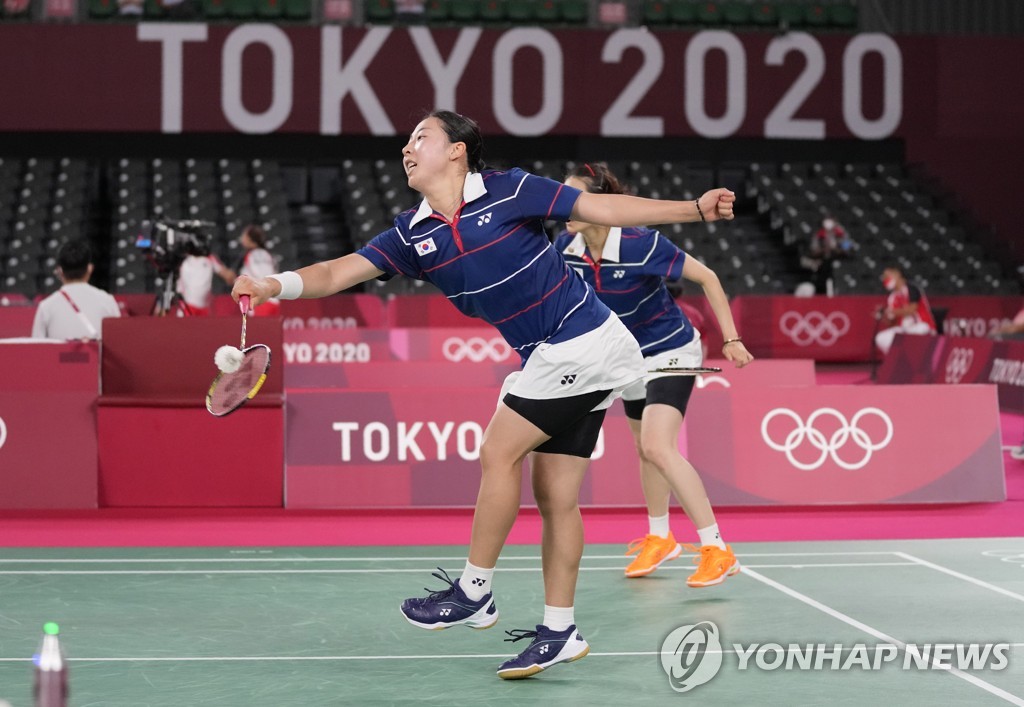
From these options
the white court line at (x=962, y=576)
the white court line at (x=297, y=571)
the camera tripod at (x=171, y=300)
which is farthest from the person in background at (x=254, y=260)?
the white court line at (x=962, y=576)

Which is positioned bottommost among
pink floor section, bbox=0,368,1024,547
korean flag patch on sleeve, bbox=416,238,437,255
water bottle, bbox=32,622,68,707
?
pink floor section, bbox=0,368,1024,547

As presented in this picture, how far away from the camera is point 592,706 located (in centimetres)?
385

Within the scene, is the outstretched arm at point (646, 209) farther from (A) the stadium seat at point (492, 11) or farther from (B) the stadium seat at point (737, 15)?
(B) the stadium seat at point (737, 15)

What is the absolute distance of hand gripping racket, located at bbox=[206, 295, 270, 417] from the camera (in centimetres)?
425

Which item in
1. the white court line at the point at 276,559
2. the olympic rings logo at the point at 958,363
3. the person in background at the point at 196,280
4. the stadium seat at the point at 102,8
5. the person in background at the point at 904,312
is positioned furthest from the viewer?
the stadium seat at the point at 102,8

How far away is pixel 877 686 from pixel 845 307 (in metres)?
14.4

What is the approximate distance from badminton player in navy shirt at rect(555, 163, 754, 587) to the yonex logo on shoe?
68cm

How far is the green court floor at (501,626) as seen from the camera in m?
4.03

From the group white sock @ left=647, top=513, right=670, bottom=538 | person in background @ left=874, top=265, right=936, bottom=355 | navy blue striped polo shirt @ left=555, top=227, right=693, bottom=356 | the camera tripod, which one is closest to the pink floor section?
white sock @ left=647, top=513, right=670, bottom=538

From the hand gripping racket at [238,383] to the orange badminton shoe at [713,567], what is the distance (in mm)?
2087

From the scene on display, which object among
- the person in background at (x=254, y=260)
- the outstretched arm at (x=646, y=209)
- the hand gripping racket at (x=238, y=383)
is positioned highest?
the person in background at (x=254, y=260)

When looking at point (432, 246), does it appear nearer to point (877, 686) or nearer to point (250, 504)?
point (877, 686)

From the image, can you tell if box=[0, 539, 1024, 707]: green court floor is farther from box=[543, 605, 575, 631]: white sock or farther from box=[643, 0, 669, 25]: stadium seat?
box=[643, 0, 669, 25]: stadium seat

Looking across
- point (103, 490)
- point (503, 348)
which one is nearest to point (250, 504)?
point (103, 490)
